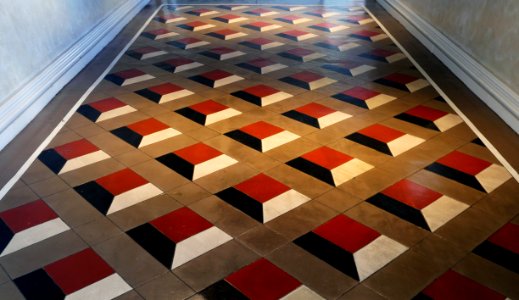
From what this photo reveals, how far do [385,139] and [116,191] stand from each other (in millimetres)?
1811

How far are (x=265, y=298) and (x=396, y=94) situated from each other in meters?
2.62

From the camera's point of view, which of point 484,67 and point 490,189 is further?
point 484,67

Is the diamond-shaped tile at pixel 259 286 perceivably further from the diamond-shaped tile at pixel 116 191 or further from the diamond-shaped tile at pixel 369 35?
the diamond-shaped tile at pixel 369 35

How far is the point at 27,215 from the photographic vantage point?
244 cm

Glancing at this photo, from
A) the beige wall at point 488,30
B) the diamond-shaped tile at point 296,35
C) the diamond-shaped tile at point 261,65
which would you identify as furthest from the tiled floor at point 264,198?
the diamond-shaped tile at point 296,35

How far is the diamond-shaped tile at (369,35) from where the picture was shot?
5.56m

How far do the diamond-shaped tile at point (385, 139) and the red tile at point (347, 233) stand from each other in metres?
0.85

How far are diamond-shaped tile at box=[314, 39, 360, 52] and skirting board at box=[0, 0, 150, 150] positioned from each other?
2515 millimetres

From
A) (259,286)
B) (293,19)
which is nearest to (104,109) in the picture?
(259,286)

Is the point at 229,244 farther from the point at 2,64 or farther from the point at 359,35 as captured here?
the point at 359,35

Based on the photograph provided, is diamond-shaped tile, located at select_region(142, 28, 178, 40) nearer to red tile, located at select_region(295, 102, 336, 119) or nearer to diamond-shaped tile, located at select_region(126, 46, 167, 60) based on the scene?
diamond-shaped tile, located at select_region(126, 46, 167, 60)

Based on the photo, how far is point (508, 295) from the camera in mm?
1892

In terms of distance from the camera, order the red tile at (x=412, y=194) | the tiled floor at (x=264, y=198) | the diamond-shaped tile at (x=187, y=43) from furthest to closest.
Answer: the diamond-shaped tile at (x=187, y=43) < the red tile at (x=412, y=194) < the tiled floor at (x=264, y=198)

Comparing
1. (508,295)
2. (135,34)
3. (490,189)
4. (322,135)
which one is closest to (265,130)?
(322,135)
